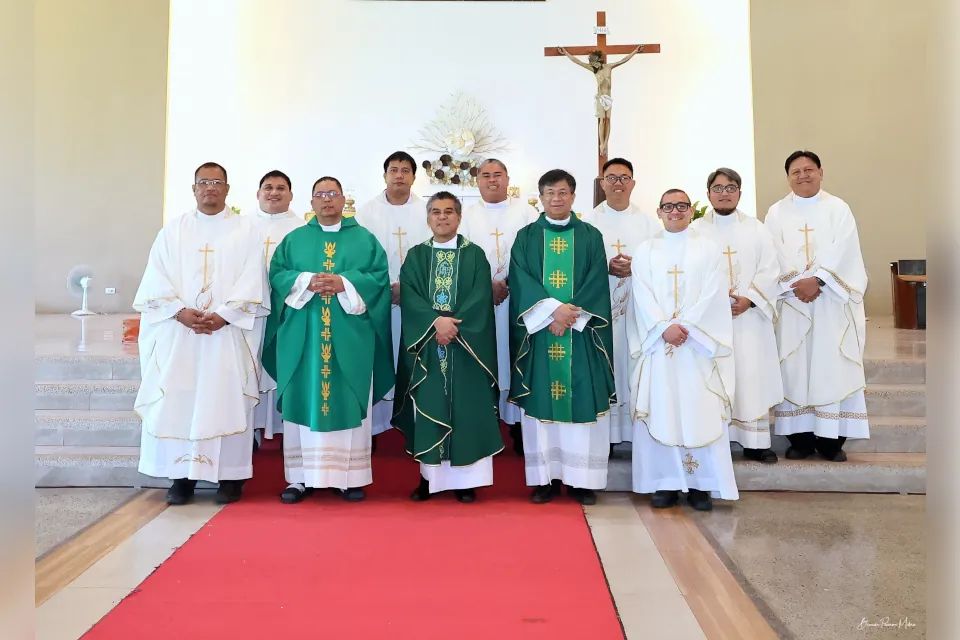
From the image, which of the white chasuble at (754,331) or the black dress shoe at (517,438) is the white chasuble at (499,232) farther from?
the white chasuble at (754,331)

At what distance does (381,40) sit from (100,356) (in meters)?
6.95

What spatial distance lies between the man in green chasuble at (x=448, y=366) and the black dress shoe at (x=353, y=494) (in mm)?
320

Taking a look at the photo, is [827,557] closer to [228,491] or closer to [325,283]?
[325,283]

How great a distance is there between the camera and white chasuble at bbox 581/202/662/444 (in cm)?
504

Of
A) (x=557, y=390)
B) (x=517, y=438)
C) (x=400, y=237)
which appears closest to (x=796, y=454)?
(x=557, y=390)

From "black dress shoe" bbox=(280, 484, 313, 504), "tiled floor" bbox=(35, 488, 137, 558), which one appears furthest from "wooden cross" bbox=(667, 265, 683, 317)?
"tiled floor" bbox=(35, 488, 137, 558)

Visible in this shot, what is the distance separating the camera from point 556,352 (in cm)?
454

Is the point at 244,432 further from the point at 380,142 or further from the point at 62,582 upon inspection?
the point at 380,142

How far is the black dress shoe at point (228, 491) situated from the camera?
448 centimetres

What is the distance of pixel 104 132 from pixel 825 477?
34.7ft

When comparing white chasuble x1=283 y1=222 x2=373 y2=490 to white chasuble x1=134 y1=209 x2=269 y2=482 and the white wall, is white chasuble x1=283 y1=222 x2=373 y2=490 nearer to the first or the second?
white chasuble x1=134 y1=209 x2=269 y2=482

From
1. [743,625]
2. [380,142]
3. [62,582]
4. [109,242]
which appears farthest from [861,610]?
[109,242]

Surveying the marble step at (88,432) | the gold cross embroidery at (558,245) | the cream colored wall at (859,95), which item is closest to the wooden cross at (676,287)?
the gold cross embroidery at (558,245)

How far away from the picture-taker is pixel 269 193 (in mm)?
5512
